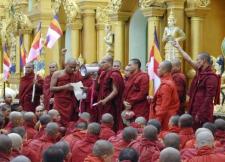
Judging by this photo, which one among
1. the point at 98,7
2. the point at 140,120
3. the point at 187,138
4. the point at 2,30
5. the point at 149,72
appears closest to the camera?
the point at 187,138

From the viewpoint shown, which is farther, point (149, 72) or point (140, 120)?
point (149, 72)

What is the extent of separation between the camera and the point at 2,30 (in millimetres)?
29375

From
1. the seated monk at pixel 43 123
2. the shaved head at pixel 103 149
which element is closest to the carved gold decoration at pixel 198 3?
the seated monk at pixel 43 123

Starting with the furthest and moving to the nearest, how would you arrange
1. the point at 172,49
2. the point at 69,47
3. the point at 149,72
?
the point at 69,47 → the point at 172,49 → the point at 149,72

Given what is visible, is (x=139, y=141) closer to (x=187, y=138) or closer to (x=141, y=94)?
(x=187, y=138)

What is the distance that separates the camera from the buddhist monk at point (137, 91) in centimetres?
1249

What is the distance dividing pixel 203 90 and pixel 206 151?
4102 mm

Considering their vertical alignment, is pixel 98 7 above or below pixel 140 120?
above

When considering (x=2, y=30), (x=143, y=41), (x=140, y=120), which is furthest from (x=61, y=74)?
(x=2, y=30)

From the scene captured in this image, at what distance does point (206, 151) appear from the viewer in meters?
7.04

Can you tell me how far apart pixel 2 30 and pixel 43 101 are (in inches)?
596

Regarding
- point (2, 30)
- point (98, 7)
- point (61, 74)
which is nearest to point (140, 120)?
point (61, 74)

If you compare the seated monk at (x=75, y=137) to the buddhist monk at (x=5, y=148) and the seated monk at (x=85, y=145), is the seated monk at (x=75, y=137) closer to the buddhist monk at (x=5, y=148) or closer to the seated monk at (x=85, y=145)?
the seated monk at (x=85, y=145)

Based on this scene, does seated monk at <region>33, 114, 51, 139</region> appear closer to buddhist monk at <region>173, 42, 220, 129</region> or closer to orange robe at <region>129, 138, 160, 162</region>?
orange robe at <region>129, 138, 160, 162</region>
